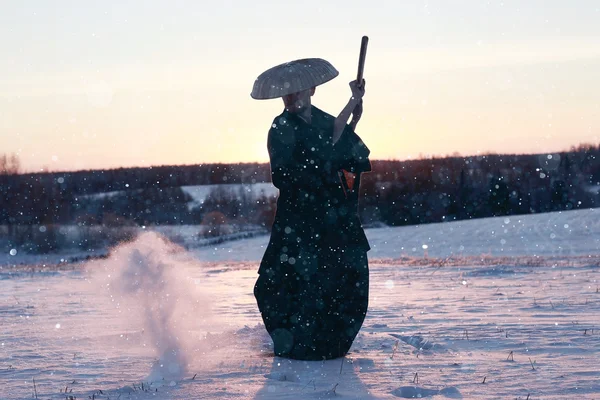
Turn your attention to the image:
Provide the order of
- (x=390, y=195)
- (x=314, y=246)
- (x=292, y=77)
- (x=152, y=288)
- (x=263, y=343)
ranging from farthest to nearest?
(x=390, y=195) < (x=152, y=288) < (x=263, y=343) < (x=314, y=246) < (x=292, y=77)

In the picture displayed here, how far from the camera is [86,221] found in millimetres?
62062

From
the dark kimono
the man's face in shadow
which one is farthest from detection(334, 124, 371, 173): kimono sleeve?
the man's face in shadow

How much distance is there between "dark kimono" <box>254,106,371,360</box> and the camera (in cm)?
642

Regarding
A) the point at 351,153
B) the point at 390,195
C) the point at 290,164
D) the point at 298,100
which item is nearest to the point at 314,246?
the point at 290,164

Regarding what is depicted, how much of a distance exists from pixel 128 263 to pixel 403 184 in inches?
2745

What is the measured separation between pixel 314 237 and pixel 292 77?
1261 mm

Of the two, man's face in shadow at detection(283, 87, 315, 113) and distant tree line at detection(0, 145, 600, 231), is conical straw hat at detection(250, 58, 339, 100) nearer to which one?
man's face in shadow at detection(283, 87, 315, 113)

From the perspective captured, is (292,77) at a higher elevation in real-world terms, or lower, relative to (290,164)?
higher

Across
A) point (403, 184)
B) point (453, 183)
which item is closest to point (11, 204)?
point (403, 184)

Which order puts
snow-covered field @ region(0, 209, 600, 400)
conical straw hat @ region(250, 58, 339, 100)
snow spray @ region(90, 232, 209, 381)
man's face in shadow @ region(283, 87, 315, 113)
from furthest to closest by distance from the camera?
snow spray @ region(90, 232, 209, 381) → man's face in shadow @ region(283, 87, 315, 113) → conical straw hat @ region(250, 58, 339, 100) → snow-covered field @ region(0, 209, 600, 400)

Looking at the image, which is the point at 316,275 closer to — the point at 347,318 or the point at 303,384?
the point at 347,318

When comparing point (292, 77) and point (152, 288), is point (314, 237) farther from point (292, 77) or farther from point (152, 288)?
point (152, 288)

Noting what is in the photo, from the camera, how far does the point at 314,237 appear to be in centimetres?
656

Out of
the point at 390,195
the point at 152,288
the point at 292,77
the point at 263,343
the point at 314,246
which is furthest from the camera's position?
the point at 390,195
